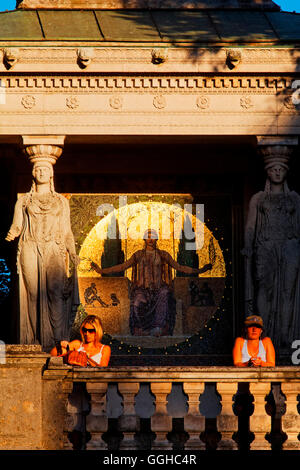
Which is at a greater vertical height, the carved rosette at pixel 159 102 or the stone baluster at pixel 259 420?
the carved rosette at pixel 159 102

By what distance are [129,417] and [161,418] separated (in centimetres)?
29

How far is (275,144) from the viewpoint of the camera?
1809cm

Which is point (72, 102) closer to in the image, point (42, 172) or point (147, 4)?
point (42, 172)

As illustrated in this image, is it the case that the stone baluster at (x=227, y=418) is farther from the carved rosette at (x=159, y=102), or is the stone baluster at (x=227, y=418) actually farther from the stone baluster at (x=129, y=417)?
the carved rosette at (x=159, y=102)

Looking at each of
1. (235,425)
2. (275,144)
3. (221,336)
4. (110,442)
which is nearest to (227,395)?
(235,425)

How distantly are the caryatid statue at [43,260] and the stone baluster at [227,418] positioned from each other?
6205 mm

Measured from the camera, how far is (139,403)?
1181 cm

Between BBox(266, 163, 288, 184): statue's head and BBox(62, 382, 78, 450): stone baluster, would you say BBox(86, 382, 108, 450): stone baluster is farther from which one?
BBox(266, 163, 288, 184): statue's head

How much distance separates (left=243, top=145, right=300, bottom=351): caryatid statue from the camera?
710 inches

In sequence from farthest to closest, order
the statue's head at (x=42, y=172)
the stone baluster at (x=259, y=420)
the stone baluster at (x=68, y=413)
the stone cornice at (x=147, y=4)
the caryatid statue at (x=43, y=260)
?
the stone cornice at (x=147, y=4) → the statue's head at (x=42, y=172) → the caryatid statue at (x=43, y=260) → the stone baluster at (x=259, y=420) → the stone baluster at (x=68, y=413)

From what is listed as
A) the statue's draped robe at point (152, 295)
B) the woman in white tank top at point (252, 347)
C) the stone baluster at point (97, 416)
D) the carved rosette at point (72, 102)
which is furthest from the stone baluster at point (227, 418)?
the statue's draped robe at point (152, 295)

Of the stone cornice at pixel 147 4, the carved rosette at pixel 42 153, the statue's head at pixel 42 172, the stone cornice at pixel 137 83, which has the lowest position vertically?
the statue's head at pixel 42 172

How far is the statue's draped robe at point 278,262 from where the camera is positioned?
1800 centimetres

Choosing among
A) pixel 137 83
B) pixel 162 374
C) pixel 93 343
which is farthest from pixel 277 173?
pixel 162 374
